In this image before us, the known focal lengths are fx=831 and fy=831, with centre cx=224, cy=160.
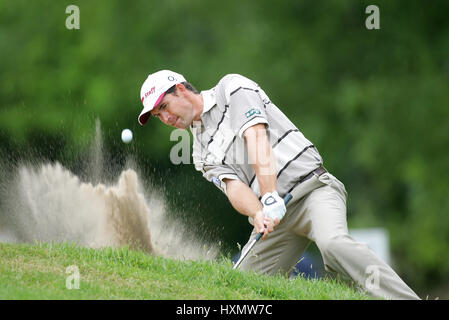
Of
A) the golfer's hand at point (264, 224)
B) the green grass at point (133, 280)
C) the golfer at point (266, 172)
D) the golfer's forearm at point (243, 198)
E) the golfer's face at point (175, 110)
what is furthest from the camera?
the golfer's face at point (175, 110)

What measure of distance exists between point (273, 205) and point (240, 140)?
2.43ft

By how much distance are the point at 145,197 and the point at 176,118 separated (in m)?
1.89

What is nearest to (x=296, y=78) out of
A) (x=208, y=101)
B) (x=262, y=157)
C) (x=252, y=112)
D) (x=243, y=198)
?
(x=208, y=101)

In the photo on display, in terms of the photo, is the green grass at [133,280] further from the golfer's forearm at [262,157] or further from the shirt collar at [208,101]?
the shirt collar at [208,101]

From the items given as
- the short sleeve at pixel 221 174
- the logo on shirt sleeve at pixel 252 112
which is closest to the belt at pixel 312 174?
the short sleeve at pixel 221 174

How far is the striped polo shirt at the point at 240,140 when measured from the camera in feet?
21.7

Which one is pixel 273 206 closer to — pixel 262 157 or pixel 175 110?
pixel 262 157

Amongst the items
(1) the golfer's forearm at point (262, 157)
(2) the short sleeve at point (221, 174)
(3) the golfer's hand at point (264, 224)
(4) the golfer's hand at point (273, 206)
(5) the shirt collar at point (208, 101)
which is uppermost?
(5) the shirt collar at point (208, 101)

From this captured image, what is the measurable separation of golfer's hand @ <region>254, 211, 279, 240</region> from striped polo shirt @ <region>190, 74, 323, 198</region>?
14.2 inches

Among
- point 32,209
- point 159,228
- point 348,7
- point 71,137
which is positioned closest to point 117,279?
point 159,228

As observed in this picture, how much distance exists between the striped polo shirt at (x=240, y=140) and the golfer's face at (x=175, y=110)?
0.37 ft

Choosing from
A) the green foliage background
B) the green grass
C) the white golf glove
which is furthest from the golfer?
the green foliage background

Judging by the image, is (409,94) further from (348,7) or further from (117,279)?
(117,279)

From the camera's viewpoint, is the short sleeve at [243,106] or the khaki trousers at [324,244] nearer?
the khaki trousers at [324,244]
